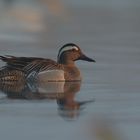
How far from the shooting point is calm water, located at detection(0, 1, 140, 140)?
680cm

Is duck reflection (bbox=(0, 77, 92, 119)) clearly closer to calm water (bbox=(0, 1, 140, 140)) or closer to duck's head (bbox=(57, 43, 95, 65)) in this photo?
calm water (bbox=(0, 1, 140, 140))

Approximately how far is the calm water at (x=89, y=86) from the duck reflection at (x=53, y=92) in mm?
13

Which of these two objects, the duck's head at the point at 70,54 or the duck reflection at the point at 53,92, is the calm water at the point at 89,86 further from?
the duck's head at the point at 70,54

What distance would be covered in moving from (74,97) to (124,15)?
7.82m

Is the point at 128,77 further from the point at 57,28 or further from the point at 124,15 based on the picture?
Result: the point at 124,15

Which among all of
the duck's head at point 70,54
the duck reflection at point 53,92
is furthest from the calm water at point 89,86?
the duck's head at point 70,54

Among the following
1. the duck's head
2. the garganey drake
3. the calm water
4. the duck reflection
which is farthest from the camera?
the duck's head

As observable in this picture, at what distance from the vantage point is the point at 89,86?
1038cm

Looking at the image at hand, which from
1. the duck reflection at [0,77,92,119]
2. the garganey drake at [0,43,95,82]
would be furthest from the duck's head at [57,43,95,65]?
the duck reflection at [0,77,92,119]

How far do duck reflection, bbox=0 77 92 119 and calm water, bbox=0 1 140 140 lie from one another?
0.01 m

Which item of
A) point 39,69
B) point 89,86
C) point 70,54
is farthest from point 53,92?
point 70,54

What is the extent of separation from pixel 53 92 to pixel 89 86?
2.43ft

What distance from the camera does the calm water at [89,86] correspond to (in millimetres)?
6801

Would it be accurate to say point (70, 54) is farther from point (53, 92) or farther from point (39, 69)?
point (53, 92)
